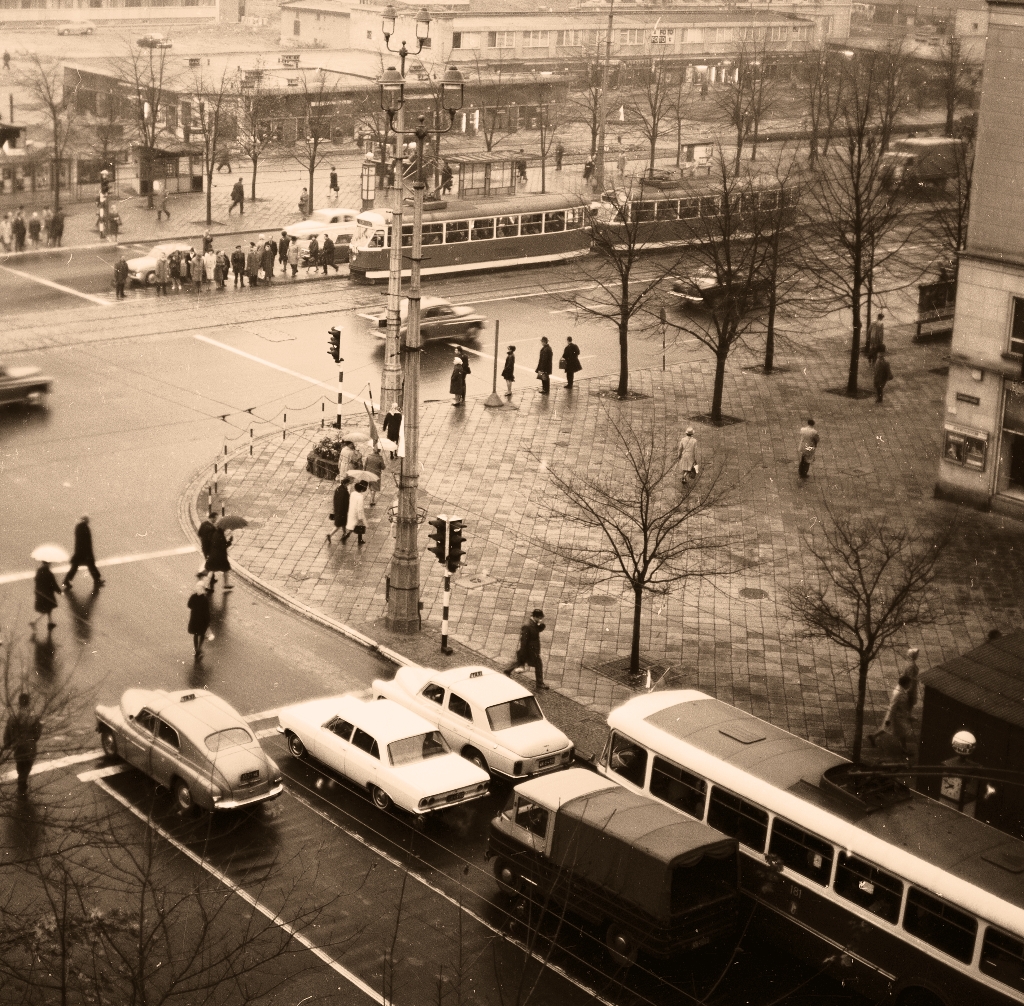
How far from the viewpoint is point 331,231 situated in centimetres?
5359

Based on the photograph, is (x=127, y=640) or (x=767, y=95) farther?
(x=767, y=95)

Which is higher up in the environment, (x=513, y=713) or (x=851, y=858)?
(x=851, y=858)

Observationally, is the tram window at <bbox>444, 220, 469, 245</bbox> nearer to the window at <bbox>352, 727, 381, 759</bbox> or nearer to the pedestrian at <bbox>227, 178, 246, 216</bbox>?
the pedestrian at <bbox>227, 178, 246, 216</bbox>

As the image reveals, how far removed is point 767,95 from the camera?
89.0 metres

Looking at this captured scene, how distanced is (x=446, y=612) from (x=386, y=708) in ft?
13.0

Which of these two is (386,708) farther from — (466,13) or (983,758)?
(466,13)

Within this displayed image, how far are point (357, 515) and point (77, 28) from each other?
83386 millimetres

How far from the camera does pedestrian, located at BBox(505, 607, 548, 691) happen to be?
2334cm

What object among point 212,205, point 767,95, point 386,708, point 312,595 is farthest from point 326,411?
point 767,95

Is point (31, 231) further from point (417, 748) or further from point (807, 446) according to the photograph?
point (417, 748)

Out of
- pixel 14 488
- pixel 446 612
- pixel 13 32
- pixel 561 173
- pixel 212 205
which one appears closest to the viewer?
pixel 446 612

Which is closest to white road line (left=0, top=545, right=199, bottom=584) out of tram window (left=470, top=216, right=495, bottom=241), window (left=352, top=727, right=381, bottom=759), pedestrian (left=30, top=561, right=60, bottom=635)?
pedestrian (left=30, top=561, right=60, bottom=635)

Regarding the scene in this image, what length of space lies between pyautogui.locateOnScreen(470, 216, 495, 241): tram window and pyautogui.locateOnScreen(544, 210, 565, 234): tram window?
2.56 metres

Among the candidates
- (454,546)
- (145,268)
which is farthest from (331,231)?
(454,546)
